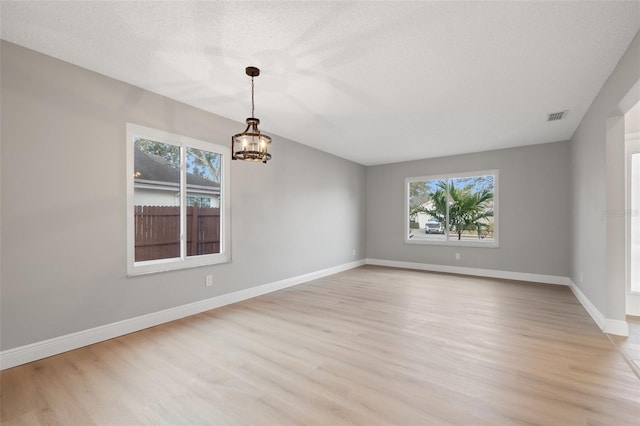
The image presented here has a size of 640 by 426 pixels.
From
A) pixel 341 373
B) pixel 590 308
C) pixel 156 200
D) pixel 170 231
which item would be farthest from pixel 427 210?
pixel 156 200

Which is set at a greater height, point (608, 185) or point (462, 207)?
point (608, 185)

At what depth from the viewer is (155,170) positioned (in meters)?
3.47

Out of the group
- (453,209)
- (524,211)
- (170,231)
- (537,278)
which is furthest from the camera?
(453,209)

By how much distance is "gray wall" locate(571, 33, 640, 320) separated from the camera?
8.64 ft

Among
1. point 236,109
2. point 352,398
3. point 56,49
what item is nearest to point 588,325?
point 352,398

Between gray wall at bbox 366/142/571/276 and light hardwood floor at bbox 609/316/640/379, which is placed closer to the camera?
light hardwood floor at bbox 609/316/640/379

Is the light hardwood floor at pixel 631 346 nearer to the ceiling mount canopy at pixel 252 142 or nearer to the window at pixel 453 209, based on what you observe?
the window at pixel 453 209

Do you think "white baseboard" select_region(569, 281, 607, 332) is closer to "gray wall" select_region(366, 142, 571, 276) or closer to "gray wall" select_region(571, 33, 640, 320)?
"gray wall" select_region(571, 33, 640, 320)

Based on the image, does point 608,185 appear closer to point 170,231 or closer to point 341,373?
point 341,373

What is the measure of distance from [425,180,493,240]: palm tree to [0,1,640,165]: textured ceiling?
2430mm

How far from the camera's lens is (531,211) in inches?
224

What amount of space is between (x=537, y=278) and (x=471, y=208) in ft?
5.85

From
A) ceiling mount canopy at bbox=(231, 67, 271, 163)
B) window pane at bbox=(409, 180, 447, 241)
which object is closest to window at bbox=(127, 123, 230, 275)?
ceiling mount canopy at bbox=(231, 67, 271, 163)

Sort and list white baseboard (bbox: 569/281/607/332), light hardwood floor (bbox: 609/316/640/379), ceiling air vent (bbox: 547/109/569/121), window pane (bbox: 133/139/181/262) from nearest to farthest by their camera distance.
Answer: light hardwood floor (bbox: 609/316/640/379) < white baseboard (bbox: 569/281/607/332) < window pane (bbox: 133/139/181/262) < ceiling air vent (bbox: 547/109/569/121)
